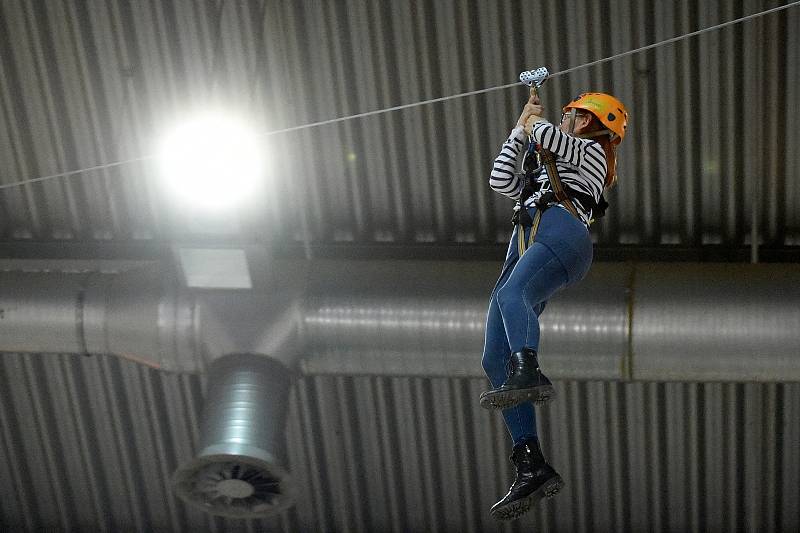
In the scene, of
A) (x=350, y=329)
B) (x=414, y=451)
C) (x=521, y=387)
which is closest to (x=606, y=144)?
(x=521, y=387)

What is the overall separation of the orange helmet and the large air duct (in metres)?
1.76

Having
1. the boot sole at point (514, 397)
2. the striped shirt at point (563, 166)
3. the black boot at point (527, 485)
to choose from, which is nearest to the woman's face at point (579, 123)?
the striped shirt at point (563, 166)

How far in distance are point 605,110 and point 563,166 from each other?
35 centimetres

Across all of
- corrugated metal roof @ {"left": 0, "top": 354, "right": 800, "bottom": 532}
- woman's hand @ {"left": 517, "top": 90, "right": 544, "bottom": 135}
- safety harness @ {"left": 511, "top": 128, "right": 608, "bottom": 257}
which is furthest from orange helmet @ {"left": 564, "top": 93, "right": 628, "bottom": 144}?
corrugated metal roof @ {"left": 0, "top": 354, "right": 800, "bottom": 532}

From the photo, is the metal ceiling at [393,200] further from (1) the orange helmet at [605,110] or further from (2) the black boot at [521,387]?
(2) the black boot at [521,387]

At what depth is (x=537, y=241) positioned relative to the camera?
20.4 ft

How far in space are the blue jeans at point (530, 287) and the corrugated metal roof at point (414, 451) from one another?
3188 mm

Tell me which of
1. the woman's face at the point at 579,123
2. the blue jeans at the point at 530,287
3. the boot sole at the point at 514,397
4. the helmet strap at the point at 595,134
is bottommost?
the boot sole at the point at 514,397

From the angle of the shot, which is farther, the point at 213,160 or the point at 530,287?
the point at 213,160

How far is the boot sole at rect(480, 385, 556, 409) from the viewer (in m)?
5.70

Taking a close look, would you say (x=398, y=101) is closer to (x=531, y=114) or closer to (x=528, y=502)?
(x=531, y=114)

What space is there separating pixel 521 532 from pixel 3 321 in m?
4.37

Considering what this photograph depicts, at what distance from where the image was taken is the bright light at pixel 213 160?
27.2ft

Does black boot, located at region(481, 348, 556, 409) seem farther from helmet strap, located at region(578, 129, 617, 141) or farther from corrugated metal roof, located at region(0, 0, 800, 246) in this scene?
corrugated metal roof, located at region(0, 0, 800, 246)
